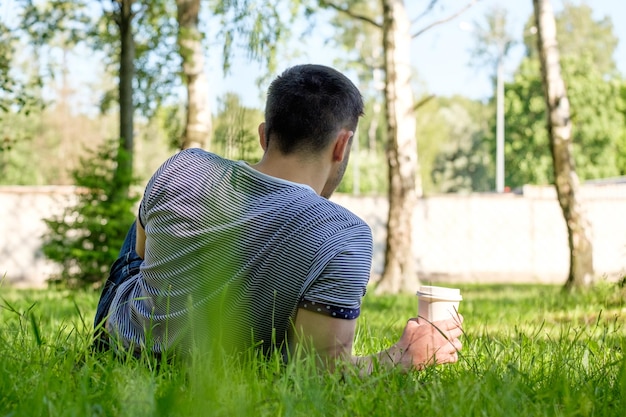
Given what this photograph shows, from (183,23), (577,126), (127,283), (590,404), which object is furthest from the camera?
(577,126)

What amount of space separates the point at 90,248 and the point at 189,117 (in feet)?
7.44

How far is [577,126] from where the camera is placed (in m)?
52.5

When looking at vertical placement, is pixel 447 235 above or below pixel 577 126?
below

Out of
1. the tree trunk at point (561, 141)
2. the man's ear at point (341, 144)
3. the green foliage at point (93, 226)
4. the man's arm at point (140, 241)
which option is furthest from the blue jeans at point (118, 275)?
the tree trunk at point (561, 141)

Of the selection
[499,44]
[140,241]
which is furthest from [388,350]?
[499,44]

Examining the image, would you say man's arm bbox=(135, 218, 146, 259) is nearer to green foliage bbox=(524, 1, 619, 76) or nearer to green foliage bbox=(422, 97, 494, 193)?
green foliage bbox=(524, 1, 619, 76)

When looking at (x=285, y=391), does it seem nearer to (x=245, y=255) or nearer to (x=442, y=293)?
(x=245, y=255)

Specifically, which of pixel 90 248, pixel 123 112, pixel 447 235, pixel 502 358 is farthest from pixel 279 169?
pixel 447 235

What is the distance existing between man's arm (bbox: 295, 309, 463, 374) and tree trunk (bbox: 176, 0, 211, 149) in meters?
8.61

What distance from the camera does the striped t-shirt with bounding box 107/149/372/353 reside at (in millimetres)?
2281

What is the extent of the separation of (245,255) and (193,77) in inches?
365

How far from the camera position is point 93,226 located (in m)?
10.1

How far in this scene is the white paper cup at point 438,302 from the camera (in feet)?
8.02

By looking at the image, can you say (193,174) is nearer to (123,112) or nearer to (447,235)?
(123,112)
